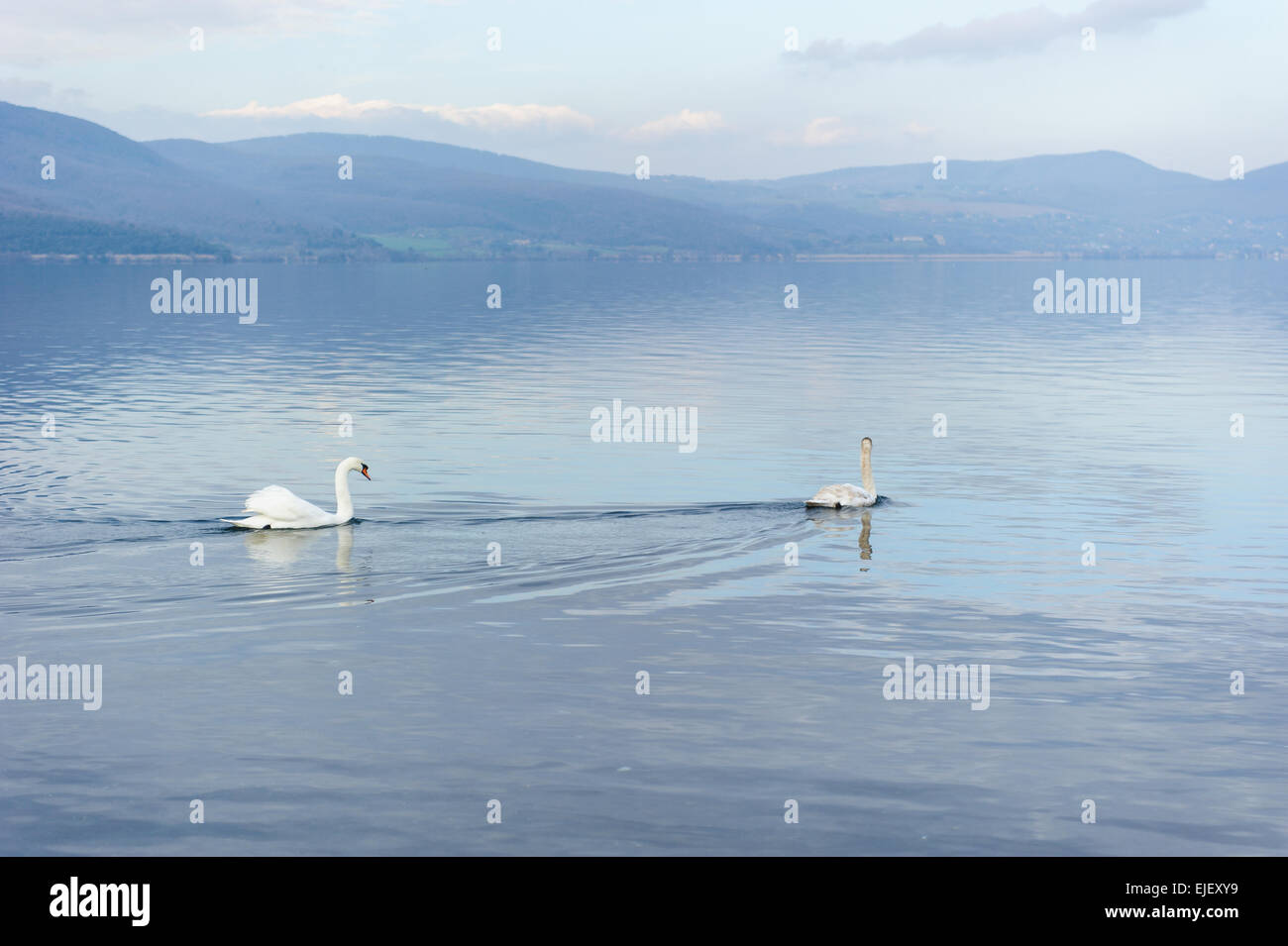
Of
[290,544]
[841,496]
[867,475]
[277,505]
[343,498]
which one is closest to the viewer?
[290,544]

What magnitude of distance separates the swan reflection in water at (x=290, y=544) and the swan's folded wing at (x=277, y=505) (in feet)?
1.11

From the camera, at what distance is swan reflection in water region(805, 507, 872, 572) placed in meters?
30.0

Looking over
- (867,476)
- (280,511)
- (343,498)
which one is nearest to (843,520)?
(867,476)

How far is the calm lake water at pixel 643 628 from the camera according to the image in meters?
14.8

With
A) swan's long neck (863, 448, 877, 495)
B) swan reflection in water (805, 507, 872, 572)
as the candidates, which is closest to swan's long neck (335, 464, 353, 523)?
swan reflection in water (805, 507, 872, 572)

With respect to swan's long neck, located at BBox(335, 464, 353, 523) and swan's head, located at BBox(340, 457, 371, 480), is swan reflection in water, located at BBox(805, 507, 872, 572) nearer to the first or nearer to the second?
swan's head, located at BBox(340, 457, 371, 480)

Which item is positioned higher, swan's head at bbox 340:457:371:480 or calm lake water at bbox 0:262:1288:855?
swan's head at bbox 340:457:371:480

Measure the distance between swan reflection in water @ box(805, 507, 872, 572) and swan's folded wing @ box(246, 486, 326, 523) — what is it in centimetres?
1068

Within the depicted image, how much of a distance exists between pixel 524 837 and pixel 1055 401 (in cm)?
4611

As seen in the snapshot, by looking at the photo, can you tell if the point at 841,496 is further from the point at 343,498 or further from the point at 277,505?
the point at 277,505

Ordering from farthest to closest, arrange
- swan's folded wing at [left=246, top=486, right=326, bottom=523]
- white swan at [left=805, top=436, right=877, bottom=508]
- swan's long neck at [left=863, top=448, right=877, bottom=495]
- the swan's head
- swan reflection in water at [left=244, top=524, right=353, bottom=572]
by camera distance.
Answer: swan's long neck at [left=863, top=448, right=877, bottom=495] < white swan at [left=805, top=436, right=877, bottom=508] < the swan's head < swan's folded wing at [left=246, top=486, right=326, bottom=523] < swan reflection in water at [left=244, top=524, right=353, bottom=572]

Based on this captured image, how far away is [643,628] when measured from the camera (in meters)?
22.2

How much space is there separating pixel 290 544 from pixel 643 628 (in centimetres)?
909
